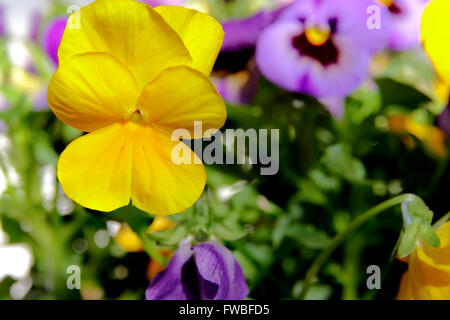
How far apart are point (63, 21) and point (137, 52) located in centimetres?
28

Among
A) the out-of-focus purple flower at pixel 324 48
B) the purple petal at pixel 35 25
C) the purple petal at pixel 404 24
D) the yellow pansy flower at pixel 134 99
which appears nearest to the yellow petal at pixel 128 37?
the yellow pansy flower at pixel 134 99

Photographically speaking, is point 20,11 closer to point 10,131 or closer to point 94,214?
point 10,131

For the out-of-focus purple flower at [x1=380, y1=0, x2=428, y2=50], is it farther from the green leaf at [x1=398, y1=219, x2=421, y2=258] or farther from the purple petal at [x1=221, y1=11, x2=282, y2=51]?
the green leaf at [x1=398, y1=219, x2=421, y2=258]

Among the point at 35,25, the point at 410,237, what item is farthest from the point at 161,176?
the point at 35,25

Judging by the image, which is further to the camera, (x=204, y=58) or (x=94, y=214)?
(x=94, y=214)

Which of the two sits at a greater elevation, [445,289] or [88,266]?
[445,289]

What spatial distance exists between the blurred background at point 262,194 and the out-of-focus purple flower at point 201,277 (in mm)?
28

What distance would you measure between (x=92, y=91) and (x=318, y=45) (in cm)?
25

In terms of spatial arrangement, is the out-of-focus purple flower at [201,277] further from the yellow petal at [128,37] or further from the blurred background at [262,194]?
the yellow petal at [128,37]

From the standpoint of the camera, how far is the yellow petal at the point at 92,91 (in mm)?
350

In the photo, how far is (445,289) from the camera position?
16.3 inches

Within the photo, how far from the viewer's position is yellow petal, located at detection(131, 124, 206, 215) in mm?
368

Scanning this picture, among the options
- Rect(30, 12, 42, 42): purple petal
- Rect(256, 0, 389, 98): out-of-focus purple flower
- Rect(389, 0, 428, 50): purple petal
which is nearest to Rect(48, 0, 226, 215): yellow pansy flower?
Rect(256, 0, 389, 98): out-of-focus purple flower

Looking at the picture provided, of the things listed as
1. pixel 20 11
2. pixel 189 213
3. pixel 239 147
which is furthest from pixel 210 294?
pixel 20 11
